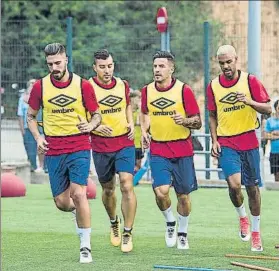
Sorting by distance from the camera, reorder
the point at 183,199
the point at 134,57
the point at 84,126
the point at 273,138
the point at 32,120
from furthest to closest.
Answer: the point at 134,57
the point at 273,138
the point at 183,199
the point at 32,120
the point at 84,126

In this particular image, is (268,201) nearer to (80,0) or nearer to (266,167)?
(266,167)

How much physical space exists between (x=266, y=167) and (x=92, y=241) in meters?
9.52

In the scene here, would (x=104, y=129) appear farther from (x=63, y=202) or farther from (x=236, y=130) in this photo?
(x=236, y=130)

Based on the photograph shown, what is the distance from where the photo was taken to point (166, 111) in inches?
507

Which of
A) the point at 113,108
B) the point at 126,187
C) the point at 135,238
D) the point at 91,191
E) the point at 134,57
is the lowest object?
the point at 135,238

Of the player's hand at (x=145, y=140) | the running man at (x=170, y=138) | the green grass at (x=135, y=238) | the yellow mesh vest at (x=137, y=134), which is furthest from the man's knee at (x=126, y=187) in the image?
the yellow mesh vest at (x=137, y=134)

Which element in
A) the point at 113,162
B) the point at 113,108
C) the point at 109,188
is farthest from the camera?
the point at 109,188

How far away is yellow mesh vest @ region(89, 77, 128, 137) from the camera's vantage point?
13117 mm

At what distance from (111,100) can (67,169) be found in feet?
4.54

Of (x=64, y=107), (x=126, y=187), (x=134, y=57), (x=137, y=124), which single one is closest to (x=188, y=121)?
(x=126, y=187)

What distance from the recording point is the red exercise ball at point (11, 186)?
19.8 metres

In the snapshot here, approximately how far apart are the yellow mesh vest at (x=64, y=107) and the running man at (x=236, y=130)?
5.34ft

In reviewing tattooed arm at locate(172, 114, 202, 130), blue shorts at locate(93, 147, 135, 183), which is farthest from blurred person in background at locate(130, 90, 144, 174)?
tattooed arm at locate(172, 114, 202, 130)

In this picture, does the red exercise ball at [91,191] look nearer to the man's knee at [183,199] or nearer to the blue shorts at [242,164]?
the man's knee at [183,199]
